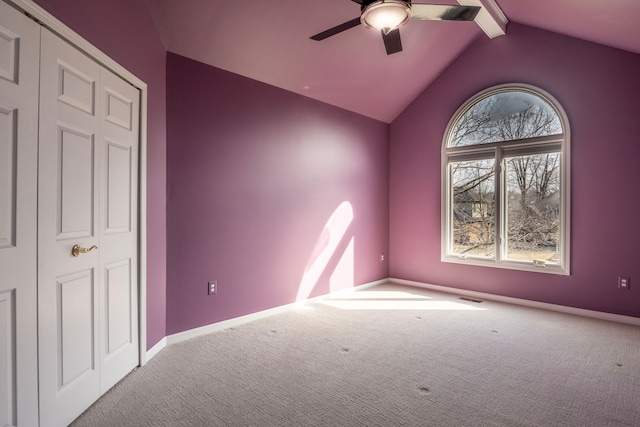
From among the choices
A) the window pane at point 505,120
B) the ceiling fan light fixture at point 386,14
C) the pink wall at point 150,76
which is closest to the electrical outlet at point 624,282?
the window pane at point 505,120

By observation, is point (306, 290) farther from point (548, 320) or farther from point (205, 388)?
point (548, 320)

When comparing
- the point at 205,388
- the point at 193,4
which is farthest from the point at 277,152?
the point at 205,388

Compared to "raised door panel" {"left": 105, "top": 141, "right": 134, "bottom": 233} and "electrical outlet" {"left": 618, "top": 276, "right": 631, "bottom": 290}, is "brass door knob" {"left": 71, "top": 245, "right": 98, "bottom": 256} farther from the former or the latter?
"electrical outlet" {"left": 618, "top": 276, "right": 631, "bottom": 290}

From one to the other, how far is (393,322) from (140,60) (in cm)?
335

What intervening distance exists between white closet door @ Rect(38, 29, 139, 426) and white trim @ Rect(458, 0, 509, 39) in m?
3.59

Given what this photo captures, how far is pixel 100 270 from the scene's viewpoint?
85.3 inches

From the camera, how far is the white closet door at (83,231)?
69.4 inches

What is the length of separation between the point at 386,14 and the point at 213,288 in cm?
277

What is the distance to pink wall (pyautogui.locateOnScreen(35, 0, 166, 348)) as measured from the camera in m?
2.15

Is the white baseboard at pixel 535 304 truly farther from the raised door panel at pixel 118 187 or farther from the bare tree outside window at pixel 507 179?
the raised door panel at pixel 118 187

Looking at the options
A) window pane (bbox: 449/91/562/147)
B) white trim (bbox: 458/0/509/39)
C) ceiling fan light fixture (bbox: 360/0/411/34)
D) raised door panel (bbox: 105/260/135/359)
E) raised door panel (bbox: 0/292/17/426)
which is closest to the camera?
raised door panel (bbox: 0/292/17/426)

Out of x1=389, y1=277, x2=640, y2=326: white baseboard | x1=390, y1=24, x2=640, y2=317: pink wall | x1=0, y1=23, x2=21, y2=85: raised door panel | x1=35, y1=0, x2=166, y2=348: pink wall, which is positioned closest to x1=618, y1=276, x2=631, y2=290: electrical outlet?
x1=390, y1=24, x2=640, y2=317: pink wall

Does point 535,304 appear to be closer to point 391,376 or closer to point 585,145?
point 585,145

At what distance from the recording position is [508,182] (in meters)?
4.47
